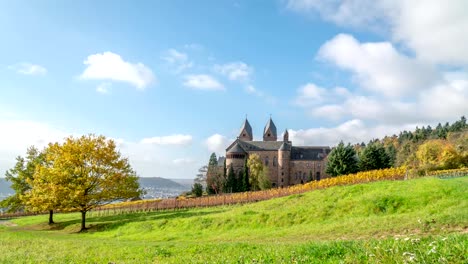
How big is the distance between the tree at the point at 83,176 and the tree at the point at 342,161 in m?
39.6

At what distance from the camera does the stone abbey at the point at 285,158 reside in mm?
87062

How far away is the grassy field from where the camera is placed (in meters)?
7.02

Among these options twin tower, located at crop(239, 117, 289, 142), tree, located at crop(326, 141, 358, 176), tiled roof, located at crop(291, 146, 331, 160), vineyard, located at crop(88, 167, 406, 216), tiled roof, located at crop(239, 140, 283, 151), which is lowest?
vineyard, located at crop(88, 167, 406, 216)

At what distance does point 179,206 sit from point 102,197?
12065 mm

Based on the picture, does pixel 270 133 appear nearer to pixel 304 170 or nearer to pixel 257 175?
pixel 304 170

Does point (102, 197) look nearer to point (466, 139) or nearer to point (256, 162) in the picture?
point (256, 162)

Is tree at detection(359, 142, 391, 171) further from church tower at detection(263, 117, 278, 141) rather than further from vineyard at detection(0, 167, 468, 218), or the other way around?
church tower at detection(263, 117, 278, 141)

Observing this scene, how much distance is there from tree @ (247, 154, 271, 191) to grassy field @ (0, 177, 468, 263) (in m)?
47.2

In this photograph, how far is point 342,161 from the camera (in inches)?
2490

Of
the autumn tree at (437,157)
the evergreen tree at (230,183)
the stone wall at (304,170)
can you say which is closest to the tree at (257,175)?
the evergreen tree at (230,183)

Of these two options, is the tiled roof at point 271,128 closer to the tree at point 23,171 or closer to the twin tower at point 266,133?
the twin tower at point 266,133

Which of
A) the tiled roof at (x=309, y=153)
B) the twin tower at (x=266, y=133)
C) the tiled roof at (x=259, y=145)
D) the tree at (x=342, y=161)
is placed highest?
the twin tower at (x=266, y=133)

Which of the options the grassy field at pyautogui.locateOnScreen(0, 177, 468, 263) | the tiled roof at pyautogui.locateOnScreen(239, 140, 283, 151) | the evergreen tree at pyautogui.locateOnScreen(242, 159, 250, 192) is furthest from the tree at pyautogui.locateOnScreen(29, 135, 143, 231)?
the tiled roof at pyautogui.locateOnScreen(239, 140, 283, 151)

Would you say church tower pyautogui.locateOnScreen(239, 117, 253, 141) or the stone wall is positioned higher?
church tower pyautogui.locateOnScreen(239, 117, 253, 141)
